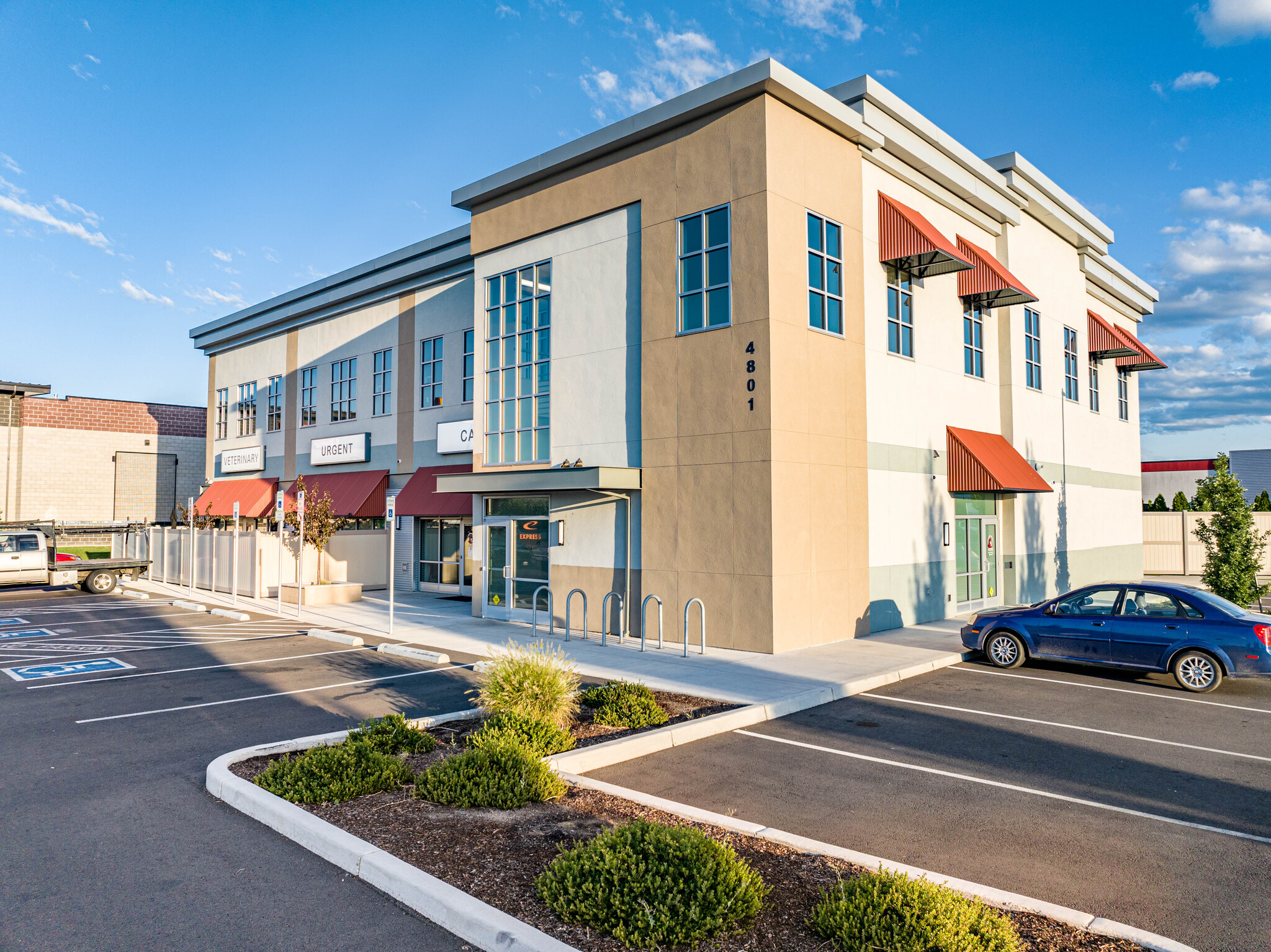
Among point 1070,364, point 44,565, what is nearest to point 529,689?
point 1070,364

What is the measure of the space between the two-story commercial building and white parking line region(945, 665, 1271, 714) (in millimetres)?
2771

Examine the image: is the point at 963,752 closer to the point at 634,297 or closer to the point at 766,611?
the point at 766,611

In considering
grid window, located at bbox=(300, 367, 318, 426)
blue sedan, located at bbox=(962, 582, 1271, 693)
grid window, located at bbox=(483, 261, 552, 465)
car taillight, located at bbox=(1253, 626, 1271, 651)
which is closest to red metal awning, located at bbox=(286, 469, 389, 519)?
grid window, located at bbox=(300, 367, 318, 426)

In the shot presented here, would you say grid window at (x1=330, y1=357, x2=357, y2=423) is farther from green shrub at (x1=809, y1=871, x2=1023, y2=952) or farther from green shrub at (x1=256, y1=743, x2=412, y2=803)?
green shrub at (x1=809, y1=871, x2=1023, y2=952)

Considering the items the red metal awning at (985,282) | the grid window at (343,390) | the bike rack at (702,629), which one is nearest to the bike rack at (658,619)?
the bike rack at (702,629)

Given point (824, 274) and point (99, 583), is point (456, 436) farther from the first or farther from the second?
point (824, 274)

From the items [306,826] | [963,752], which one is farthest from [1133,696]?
[306,826]

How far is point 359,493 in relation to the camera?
27.9 m

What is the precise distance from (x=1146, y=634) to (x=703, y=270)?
9567mm

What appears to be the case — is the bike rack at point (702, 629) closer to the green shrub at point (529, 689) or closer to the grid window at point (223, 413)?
the green shrub at point (529, 689)

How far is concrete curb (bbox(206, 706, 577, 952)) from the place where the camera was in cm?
436

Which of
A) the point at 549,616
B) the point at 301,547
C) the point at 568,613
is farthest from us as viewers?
the point at 301,547

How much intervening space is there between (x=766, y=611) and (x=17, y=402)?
4423cm

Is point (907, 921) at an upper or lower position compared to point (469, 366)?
lower
